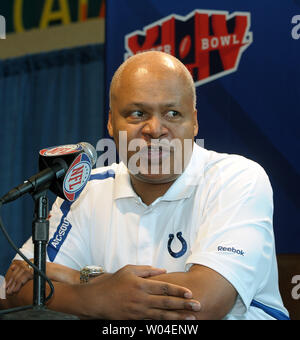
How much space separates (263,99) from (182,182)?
783mm

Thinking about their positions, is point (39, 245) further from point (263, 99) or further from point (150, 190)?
point (263, 99)

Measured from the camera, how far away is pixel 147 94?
1.75 meters

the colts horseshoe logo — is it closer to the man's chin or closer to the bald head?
the man's chin

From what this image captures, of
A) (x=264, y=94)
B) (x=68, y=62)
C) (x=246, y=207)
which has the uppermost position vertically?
(x=68, y=62)

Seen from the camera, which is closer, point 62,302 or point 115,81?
point 62,302

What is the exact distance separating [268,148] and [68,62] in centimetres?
251

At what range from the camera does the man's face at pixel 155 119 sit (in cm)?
174

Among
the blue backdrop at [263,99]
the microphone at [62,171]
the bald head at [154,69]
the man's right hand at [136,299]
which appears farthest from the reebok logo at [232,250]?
the blue backdrop at [263,99]

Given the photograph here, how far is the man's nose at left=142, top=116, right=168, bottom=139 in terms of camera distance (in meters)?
1.72

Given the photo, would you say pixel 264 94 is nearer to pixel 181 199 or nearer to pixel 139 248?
pixel 181 199

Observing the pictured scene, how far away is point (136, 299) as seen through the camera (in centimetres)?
139

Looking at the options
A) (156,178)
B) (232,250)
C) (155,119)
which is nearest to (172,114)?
(155,119)
